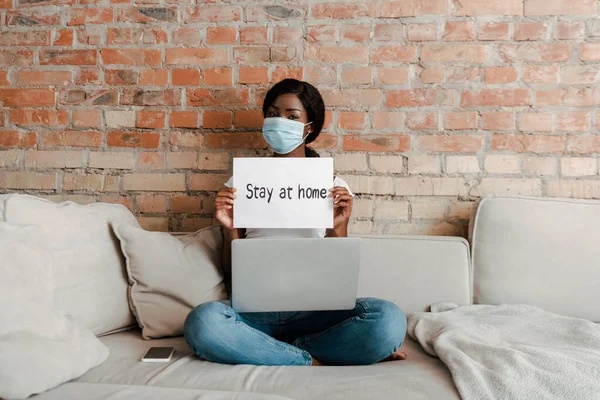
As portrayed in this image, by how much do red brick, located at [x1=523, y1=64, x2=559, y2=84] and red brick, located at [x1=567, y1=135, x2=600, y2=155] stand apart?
9.0 inches

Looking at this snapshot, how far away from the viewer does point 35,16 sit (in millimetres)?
1914

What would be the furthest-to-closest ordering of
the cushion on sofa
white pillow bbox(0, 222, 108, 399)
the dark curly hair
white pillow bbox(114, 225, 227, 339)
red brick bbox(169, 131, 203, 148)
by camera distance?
red brick bbox(169, 131, 203, 148)
the dark curly hair
white pillow bbox(114, 225, 227, 339)
the cushion on sofa
white pillow bbox(0, 222, 108, 399)

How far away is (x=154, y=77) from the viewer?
73.6 inches

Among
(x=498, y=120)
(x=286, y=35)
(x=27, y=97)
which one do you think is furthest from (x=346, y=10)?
(x=27, y=97)

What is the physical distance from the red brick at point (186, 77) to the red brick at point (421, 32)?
32.3 inches

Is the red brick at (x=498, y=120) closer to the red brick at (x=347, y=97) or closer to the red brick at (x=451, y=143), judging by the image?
the red brick at (x=451, y=143)

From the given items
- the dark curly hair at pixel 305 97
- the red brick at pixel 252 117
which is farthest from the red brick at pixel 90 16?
the dark curly hair at pixel 305 97

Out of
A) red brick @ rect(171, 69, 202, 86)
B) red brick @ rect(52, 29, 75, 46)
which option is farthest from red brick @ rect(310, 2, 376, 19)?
red brick @ rect(52, 29, 75, 46)

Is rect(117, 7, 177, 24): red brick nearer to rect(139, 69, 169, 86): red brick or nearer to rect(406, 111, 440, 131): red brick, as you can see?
rect(139, 69, 169, 86): red brick

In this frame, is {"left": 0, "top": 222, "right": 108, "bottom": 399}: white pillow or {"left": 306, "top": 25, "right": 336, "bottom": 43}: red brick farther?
{"left": 306, "top": 25, "right": 336, "bottom": 43}: red brick

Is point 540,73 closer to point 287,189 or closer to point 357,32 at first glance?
point 357,32

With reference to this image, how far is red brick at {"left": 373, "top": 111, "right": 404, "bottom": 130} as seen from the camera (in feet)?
5.93

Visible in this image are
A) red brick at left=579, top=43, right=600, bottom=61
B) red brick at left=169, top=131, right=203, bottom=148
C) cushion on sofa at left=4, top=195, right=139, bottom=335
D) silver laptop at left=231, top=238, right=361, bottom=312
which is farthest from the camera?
red brick at left=169, top=131, right=203, bottom=148

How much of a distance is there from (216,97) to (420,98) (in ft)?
2.55
